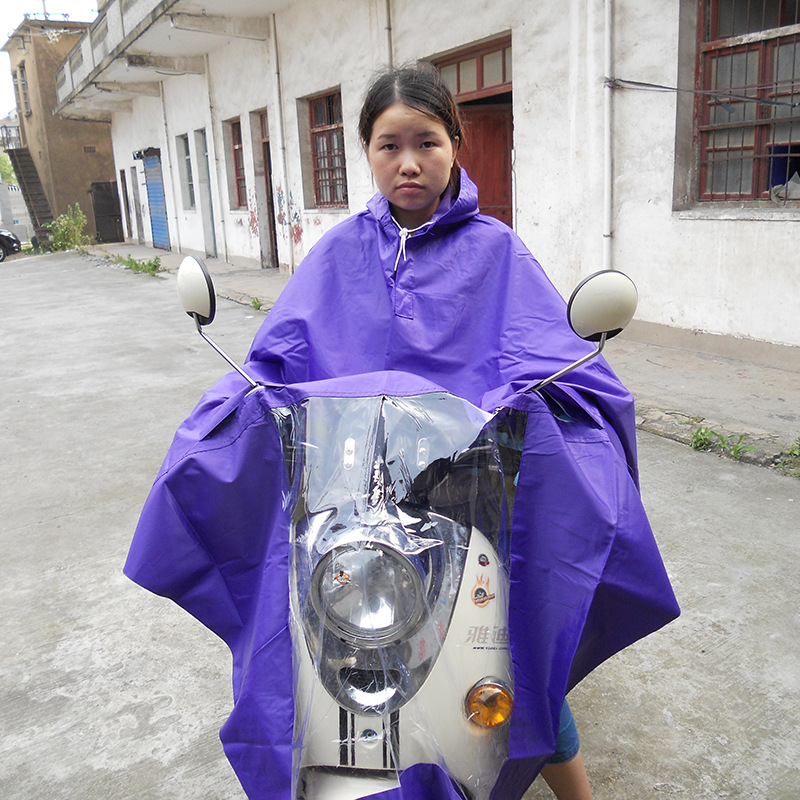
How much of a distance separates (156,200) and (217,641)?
2125cm

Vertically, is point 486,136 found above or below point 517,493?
above

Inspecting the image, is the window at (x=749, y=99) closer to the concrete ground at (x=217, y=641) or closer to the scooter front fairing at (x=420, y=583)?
the concrete ground at (x=217, y=641)

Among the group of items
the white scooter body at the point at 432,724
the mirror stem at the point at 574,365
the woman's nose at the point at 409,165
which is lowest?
the white scooter body at the point at 432,724

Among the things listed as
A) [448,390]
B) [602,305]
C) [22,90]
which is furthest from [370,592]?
[22,90]

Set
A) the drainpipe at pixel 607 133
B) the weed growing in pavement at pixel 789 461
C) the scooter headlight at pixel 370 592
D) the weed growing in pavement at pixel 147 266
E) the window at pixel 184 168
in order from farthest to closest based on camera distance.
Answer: the window at pixel 184 168
the weed growing in pavement at pixel 147 266
the drainpipe at pixel 607 133
the weed growing in pavement at pixel 789 461
the scooter headlight at pixel 370 592

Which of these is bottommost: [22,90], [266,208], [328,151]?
[266,208]

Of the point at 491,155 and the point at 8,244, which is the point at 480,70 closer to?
the point at 491,155

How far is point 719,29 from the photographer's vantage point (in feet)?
18.9

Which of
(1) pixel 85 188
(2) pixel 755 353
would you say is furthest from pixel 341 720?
(1) pixel 85 188

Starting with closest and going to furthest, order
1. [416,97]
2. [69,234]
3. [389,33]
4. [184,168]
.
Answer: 1. [416,97]
2. [389,33]
3. [184,168]
4. [69,234]

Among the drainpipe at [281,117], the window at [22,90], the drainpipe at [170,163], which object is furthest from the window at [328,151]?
the window at [22,90]

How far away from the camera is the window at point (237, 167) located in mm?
15617

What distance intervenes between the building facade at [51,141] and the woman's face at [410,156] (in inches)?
1211

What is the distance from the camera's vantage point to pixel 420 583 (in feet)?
4.46
